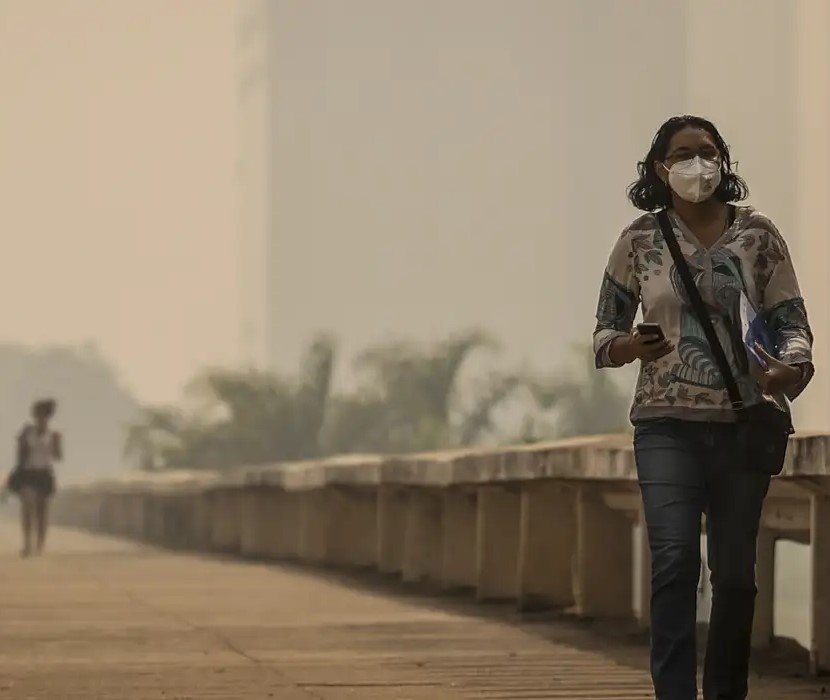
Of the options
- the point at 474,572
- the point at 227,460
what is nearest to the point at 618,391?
the point at 227,460

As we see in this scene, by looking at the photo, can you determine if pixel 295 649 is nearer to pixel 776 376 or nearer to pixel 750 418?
pixel 750 418

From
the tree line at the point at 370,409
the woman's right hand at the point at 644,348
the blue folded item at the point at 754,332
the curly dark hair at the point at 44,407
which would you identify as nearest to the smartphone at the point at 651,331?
the woman's right hand at the point at 644,348

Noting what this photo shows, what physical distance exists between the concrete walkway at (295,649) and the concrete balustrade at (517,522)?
0.35 m

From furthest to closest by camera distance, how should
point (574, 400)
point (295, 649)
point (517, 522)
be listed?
1. point (574, 400)
2. point (517, 522)
3. point (295, 649)

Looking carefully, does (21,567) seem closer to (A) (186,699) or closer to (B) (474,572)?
(B) (474,572)

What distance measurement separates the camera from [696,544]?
634 cm

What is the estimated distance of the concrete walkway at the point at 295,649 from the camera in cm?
849

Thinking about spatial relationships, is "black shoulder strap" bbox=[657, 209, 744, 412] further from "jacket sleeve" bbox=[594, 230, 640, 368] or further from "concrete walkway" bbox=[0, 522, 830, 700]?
"concrete walkway" bbox=[0, 522, 830, 700]

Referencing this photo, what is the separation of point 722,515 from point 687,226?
0.78 m

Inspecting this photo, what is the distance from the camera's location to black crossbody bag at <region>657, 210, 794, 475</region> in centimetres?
631

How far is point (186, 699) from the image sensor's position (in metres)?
8.09

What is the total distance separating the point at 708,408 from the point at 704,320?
8.8 inches

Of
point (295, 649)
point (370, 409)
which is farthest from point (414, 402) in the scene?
point (295, 649)

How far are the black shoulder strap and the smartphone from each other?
0.15 meters
